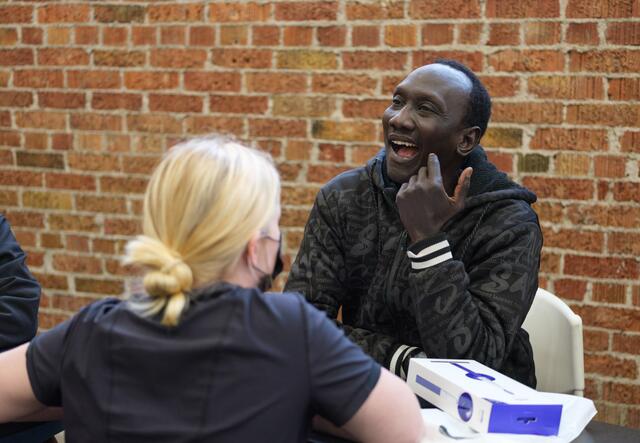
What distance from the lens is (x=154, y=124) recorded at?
10.7 feet

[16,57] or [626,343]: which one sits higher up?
[16,57]

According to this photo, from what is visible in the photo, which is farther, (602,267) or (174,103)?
(174,103)

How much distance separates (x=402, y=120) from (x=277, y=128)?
119 cm

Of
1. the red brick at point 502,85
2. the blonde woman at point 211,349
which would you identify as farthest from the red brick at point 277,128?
the blonde woman at point 211,349

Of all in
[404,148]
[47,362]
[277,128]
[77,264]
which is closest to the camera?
[47,362]

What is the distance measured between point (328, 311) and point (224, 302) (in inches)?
32.7

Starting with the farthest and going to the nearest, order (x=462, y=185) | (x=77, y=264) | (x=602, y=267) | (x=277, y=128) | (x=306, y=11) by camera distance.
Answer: (x=77, y=264), (x=277, y=128), (x=306, y=11), (x=602, y=267), (x=462, y=185)

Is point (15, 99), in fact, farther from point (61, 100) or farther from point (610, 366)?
point (610, 366)

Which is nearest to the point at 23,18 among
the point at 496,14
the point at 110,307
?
the point at 496,14

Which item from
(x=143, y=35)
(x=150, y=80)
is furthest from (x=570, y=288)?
(x=143, y=35)

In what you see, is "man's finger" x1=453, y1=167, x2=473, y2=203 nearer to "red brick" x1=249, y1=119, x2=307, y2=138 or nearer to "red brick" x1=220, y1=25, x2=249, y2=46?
"red brick" x1=249, y1=119, x2=307, y2=138

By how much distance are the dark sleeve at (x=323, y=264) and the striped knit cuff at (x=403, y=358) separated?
0.43 ft

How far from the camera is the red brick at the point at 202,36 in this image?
3.12m

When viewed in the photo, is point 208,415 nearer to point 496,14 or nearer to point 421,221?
point 421,221
